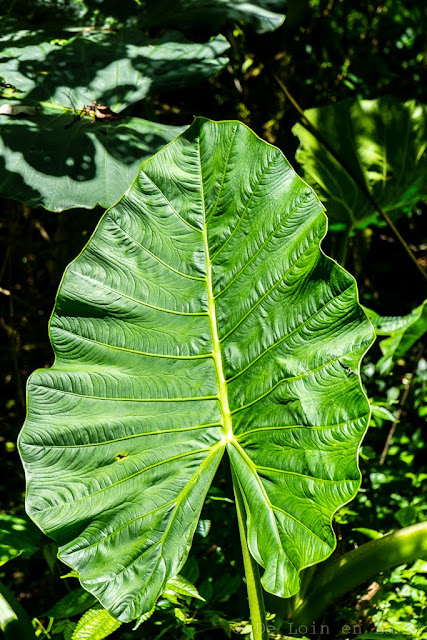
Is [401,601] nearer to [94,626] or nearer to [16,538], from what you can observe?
[94,626]

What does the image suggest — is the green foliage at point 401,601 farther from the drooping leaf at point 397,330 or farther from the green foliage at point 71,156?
the green foliage at point 71,156

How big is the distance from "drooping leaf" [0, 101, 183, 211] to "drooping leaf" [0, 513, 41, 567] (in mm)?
619

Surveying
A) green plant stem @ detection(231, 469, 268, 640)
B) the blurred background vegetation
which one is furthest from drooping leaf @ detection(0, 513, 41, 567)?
green plant stem @ detection(231, 469, 268, 640)

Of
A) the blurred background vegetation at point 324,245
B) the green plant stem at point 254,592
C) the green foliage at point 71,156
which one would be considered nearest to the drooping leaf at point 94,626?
the blurred background vegetation at point 324,245

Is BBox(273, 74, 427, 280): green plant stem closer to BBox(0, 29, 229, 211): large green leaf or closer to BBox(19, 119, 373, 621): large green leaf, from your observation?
BBox(0, 29, 229, 211): large green leaf

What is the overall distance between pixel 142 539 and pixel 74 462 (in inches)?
6.3

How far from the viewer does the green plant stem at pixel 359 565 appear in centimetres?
120

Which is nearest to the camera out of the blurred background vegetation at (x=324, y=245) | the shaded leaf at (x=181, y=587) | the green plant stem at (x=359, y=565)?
the shaded leaf at (x=181, y=587)

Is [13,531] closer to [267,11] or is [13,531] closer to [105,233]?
[105,233]

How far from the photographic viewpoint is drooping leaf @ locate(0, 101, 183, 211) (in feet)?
4.07

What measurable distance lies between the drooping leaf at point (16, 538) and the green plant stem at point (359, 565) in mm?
601

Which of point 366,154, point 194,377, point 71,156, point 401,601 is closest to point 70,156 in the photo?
point 71,156

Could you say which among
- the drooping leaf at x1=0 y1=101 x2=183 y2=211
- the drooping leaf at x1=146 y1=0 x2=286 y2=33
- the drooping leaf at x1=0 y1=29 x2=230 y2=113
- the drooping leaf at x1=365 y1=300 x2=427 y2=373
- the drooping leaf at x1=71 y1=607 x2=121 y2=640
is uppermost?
the drooping leaf at x1=146 y1=0 x2=286 y2=33

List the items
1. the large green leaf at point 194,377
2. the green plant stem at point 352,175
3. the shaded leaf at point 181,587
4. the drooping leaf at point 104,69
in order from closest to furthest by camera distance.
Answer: the large green leaf at point 194,377, the shaded leaf at point 181,587, the drooping leaf at point 104,69, the green plant stem at point 352,175
